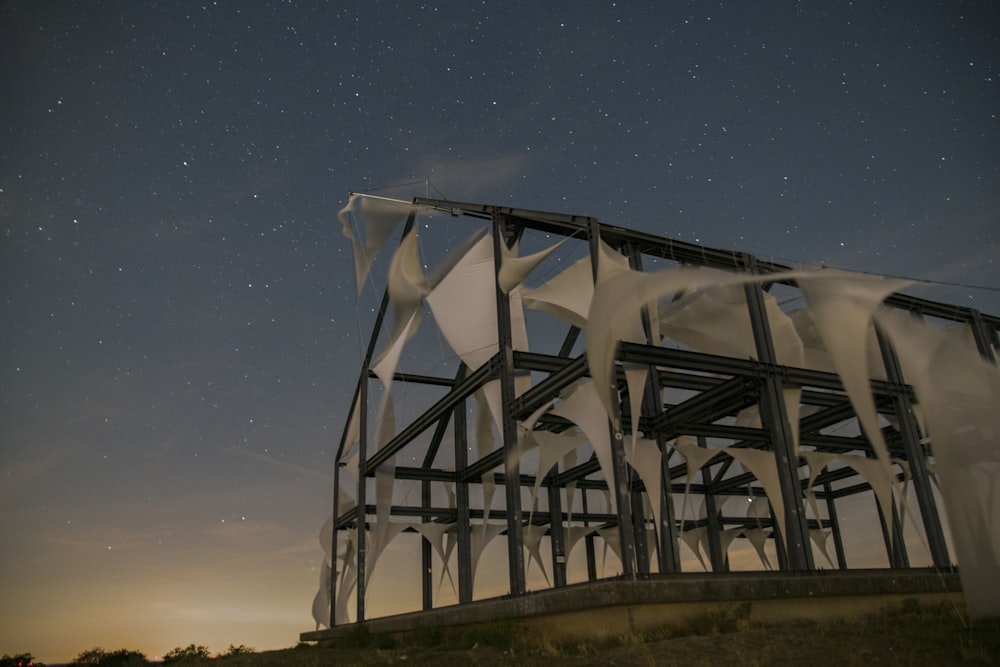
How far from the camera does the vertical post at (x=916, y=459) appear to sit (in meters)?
22.1

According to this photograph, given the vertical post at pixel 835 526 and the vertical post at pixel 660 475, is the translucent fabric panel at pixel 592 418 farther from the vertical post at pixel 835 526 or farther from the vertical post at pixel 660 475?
the vertical post at pixel 835 526

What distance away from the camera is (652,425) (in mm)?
22469

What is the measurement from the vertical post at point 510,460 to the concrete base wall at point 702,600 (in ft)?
3.82

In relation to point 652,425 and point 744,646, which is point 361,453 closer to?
point 652,425

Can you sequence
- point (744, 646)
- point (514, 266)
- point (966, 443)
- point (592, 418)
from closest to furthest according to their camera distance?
point (744, 646)
point (966, 443)
point (592, 418)
point (514, 266)

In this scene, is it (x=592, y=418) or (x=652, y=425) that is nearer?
(x=592, y=418)

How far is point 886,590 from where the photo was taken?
16672mm

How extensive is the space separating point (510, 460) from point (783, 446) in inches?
270

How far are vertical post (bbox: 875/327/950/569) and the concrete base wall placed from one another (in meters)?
4.62

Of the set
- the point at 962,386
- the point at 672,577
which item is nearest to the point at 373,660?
the point at 672,577

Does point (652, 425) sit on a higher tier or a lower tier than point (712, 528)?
higher

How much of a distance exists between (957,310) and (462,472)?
64.5 ft

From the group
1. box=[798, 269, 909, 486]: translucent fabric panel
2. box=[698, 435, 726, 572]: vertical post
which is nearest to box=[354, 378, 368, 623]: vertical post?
box=[698, 435, 726, 572]: vertical post

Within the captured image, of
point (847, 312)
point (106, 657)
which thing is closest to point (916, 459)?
point (847, 312)
